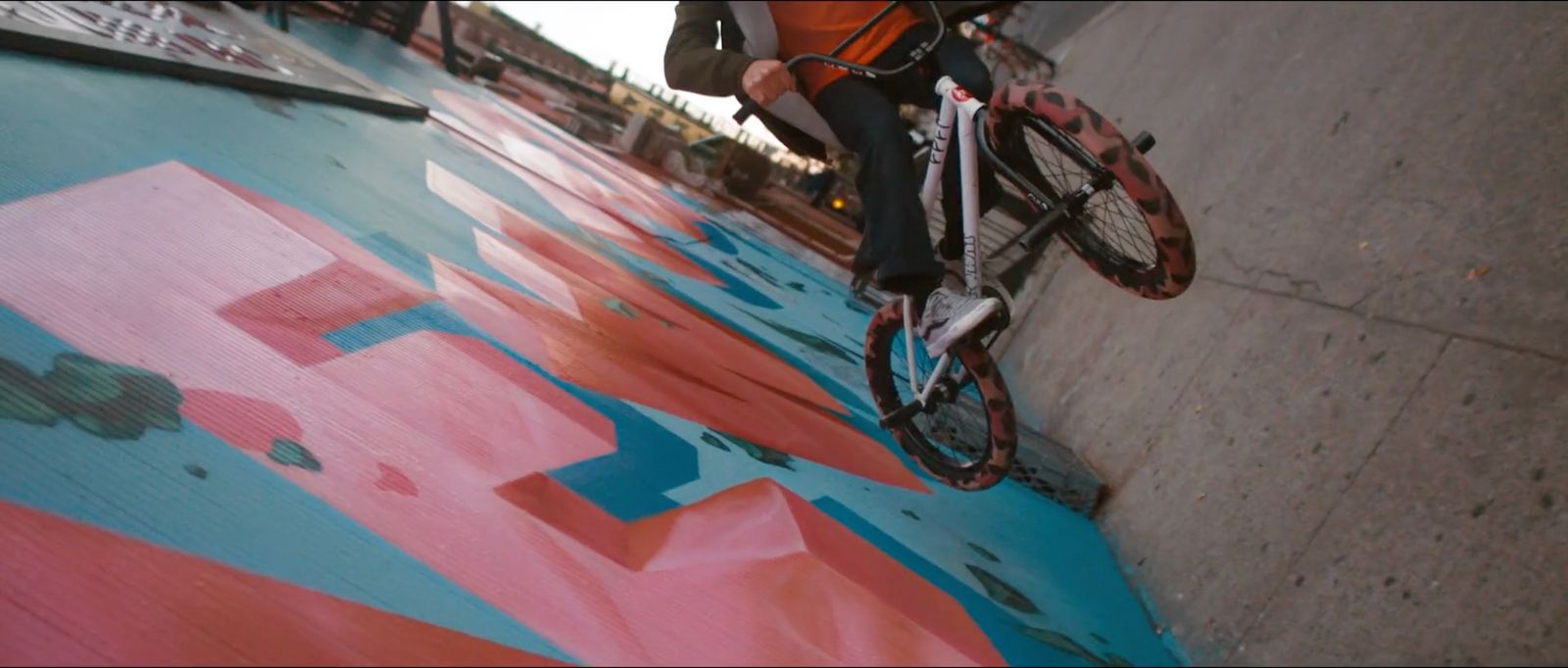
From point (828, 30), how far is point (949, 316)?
1123 millimetres

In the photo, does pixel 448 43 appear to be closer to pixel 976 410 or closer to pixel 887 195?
pixel 887 195

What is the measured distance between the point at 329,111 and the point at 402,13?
9669 mm

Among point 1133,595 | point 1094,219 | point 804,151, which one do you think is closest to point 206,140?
point 804,151

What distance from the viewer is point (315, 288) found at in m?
2.23

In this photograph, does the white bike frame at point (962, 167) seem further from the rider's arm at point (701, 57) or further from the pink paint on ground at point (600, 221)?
the pink paint on ground at point (600, 221)

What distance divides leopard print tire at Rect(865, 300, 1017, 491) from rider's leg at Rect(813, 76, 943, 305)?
0.94 feet

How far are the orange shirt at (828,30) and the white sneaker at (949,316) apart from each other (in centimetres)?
86

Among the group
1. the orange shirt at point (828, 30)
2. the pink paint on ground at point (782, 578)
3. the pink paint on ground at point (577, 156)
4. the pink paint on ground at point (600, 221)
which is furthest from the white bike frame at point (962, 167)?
the pink paint on ground at point (577, 156)

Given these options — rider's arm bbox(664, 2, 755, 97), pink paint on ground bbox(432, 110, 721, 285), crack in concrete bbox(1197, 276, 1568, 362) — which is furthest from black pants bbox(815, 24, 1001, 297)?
pink paint on ground bbox(432, 110, 721, 285)

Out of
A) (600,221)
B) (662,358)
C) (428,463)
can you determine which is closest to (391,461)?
(428,463)

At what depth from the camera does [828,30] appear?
2740 millimetres

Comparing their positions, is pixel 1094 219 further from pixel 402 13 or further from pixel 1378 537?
pixel 402 13

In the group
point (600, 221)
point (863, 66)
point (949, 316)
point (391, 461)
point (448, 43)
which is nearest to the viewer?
point (391, 461)

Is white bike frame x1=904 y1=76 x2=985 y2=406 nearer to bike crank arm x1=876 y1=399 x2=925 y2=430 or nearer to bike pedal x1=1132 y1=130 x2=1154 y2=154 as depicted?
bike crank arm x1=876 y1=399 x2=925 y2=430
